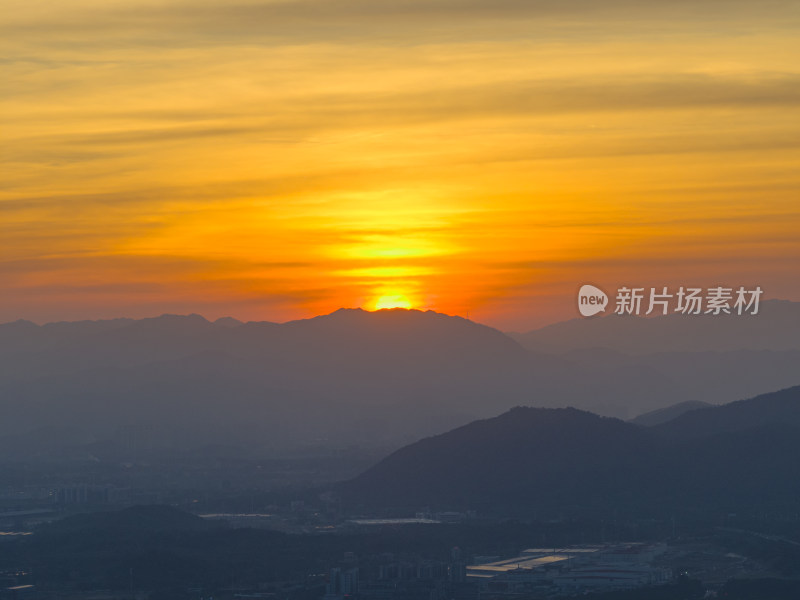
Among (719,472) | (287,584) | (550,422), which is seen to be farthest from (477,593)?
(550,422)

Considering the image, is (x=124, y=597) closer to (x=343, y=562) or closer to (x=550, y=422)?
(x=343, y=562)

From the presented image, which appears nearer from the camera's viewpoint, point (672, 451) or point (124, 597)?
point (124, 597)

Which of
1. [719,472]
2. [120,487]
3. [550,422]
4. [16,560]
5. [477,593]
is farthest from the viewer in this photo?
[120,487]

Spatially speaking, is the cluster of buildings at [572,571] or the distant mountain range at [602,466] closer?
the cluster of buildings at [572,571]

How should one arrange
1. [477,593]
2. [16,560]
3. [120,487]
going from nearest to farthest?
1. [477,593]
2. [16,560]
3. [120,487]

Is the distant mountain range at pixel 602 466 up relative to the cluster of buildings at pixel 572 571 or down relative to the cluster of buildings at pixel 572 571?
up

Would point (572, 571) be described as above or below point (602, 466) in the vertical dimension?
below

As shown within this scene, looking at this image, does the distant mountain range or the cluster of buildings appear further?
the distant mountain range

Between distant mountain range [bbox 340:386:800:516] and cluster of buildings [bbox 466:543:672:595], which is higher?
distant mountain range [bbox 340:386:800:516]
